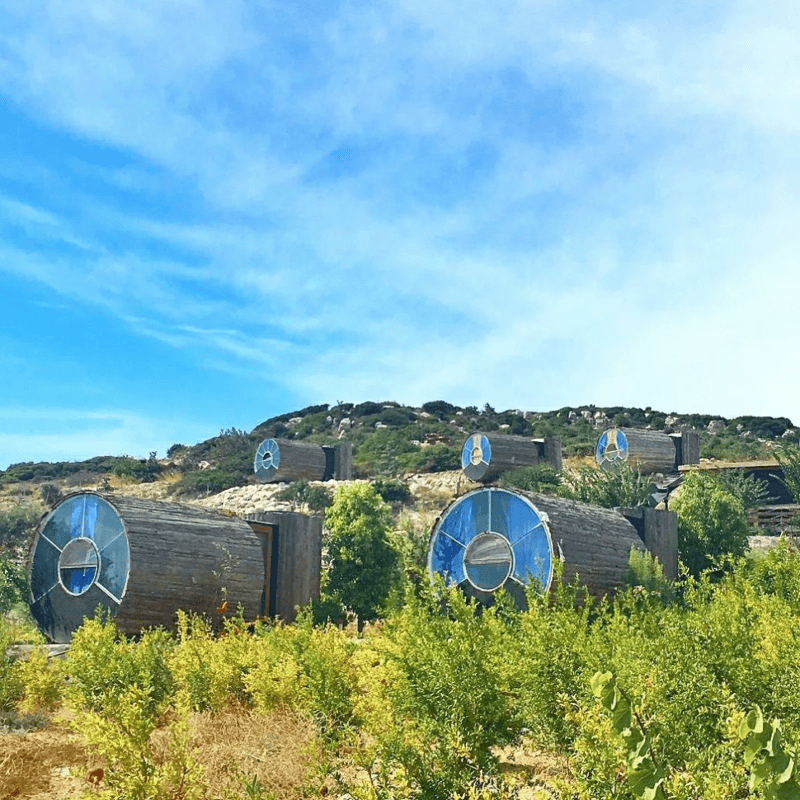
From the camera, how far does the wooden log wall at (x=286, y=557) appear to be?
17734 mm

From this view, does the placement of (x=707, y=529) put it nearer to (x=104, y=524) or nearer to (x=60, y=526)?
(x=104, y=524)

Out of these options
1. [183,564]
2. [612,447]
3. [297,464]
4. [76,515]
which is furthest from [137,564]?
[612,447]

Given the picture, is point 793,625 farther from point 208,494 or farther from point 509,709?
point 208,494

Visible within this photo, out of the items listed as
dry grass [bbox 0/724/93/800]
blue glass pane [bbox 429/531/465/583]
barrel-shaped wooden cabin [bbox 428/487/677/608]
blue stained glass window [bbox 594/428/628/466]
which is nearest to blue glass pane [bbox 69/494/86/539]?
barrel-shaped wooden cabin [bbox 428/487/677/608]

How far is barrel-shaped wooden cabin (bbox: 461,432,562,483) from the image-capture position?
36.0 m

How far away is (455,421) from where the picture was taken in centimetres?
6378

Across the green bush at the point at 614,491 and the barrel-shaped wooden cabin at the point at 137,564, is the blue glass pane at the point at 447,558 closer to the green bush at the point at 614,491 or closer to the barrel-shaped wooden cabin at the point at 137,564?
the barrel-shaped wooden cabin at the point at 137,564

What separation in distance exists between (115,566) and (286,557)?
380cm

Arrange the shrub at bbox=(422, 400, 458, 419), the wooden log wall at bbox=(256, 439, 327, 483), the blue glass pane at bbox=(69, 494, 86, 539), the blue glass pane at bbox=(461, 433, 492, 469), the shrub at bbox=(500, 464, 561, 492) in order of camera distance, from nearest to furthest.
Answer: the blue glass pane at bbox=(69, 494, 86, 539) < the shrub at bbox=(500, 464, 561, 492) < the blue glass pane at bbox=(461, 433, 492, 469) < the wooden log wall at bbox=(256, 439, 327, 483) < the shrub at bbox=(422, 400, 458, 419)

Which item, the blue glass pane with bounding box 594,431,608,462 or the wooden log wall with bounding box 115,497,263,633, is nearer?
the wooden log wall with bounding box 115,497,263,633

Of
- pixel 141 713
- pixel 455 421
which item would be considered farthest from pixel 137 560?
pixel 455 421

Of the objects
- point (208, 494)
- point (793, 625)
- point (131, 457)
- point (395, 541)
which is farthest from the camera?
point (131, 457)

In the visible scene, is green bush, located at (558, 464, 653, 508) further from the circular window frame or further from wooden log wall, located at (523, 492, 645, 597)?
the circular window frame

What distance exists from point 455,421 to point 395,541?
44.4 m
